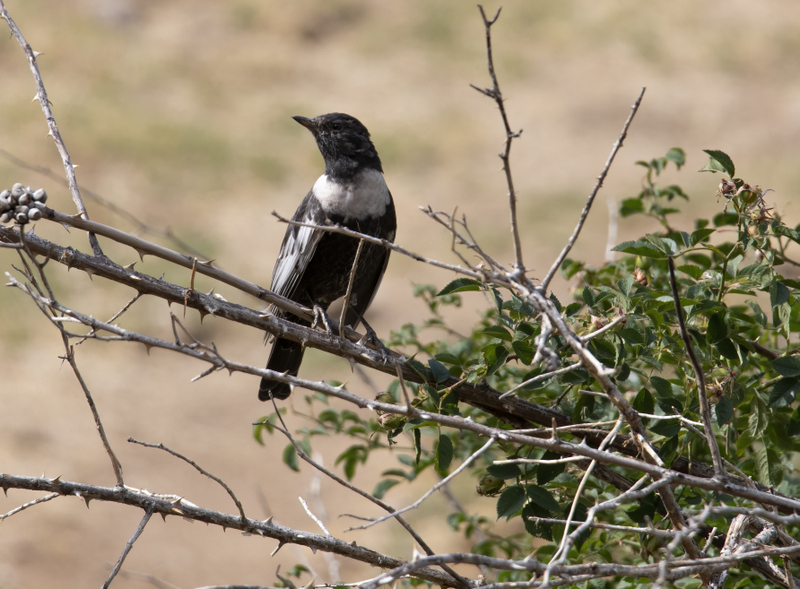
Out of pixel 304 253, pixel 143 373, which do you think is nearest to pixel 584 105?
pixel 143 373

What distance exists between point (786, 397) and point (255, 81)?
17423mm

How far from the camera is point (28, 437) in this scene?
27.6 ft

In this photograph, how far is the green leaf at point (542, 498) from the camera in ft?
6.18

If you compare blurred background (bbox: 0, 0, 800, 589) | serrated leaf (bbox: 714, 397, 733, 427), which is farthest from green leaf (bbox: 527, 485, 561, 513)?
blurred background (bbox: 0, 0, 800, 589)

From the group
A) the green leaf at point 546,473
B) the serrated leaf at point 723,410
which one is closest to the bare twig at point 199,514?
the green leaf at point 546,473

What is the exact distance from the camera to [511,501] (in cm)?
190

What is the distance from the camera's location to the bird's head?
146 inches

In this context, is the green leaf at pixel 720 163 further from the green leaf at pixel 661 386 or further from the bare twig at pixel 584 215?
the green leaf at pixel 661 386

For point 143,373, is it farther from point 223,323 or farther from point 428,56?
point 428,56

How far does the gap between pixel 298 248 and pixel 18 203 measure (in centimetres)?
184

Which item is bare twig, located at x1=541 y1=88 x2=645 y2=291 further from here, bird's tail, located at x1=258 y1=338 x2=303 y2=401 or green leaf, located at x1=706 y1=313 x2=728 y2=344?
bird's tail, located at x1=258 y1=338 x2=303 y2=401

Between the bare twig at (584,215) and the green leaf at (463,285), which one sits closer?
the bare twig at (584,215)

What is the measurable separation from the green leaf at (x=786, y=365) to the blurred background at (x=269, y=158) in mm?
3761

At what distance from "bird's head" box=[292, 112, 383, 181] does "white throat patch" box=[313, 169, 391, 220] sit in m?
0.06
